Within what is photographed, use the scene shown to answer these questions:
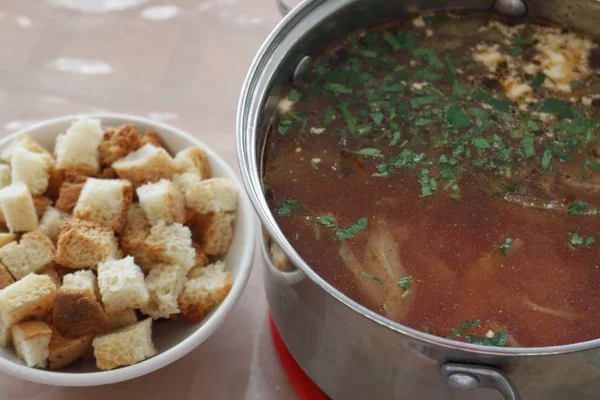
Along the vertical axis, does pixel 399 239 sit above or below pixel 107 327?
above

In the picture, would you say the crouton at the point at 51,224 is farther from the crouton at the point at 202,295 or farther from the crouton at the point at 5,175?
the crouton at the point at 202,295

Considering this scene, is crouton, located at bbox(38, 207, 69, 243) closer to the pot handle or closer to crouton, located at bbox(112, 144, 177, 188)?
crouton, located at bbox(112, 144, 177, 188)

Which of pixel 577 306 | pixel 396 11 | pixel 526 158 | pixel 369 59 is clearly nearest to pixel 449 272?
pixel 577 306

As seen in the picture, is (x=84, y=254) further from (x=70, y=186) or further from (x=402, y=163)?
(x=402, y=163)

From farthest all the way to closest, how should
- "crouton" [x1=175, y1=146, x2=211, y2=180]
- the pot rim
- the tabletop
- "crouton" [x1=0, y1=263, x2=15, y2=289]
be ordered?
the tabletop, "crouton" [x1=175, y1=146, x2=211, y2=180], "crouton" [x1=0, y1=263, x2=15, y2=289], the pot rim

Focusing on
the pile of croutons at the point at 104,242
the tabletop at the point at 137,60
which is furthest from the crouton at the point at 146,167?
the tabletop at the point at 137,60

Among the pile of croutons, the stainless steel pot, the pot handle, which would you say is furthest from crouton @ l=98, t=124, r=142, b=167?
the pot handle

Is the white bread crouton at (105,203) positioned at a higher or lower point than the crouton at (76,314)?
higher
